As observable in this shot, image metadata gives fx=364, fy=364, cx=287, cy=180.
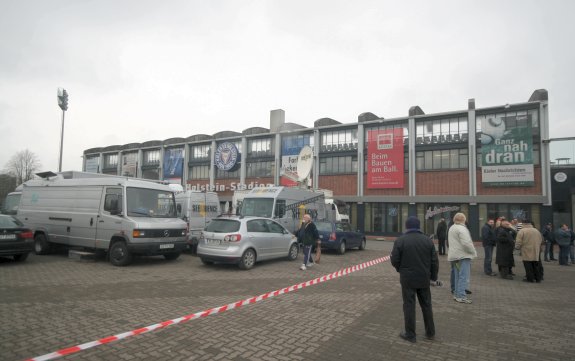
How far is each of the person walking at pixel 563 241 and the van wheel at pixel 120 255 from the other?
1503cm

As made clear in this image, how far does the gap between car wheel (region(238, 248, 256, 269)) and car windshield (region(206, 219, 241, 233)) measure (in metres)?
0.75

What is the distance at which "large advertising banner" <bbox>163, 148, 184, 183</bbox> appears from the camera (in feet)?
155

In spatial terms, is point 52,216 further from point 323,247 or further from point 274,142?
point 274,142

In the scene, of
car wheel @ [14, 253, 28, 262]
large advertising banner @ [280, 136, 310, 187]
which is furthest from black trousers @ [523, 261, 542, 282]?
large advertising banner @ [280, 136, 310, 187]

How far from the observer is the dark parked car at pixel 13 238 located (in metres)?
9.89

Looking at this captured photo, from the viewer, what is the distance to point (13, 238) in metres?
10.1

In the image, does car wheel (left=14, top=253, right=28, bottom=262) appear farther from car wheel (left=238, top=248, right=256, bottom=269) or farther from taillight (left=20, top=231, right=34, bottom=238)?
car wheel (left=238, top=248, right=256, bottom=269)

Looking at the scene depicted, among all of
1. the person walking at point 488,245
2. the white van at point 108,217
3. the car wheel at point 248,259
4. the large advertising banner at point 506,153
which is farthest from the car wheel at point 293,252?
the large advertising banner at point 506,153

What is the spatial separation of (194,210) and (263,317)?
1009 centimetres

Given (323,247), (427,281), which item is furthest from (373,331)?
(323,247)

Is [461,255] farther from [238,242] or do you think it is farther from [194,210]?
[194,210]

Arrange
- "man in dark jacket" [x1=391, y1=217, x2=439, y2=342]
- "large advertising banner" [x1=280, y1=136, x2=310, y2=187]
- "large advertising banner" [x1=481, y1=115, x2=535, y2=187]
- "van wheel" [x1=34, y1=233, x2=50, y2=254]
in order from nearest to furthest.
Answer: "man in dark jacket" [x1=391, y1=217, x2=439, y2=342] < "van wheel" [x1=34, y1=233, x2=50, y2=254] < "large advertising banner" [x1=481, y1=115, x2=535, y2=187] < "large advertising banner" [x1=280, y1=136, x2=310, y2=187]

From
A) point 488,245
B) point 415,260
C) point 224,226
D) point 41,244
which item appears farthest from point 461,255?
point 41,244

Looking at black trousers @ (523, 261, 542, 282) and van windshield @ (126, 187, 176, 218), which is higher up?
van windshield @ (126, 187, 176, 218)
